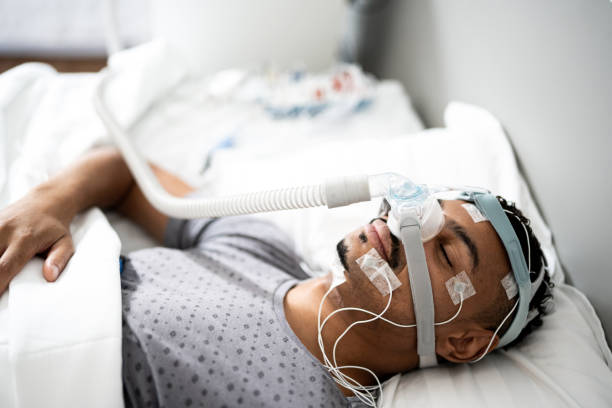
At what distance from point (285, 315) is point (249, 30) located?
5.19 ft

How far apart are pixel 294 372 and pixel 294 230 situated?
0.48 metres

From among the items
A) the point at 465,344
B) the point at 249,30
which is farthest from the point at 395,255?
the point at 249,30

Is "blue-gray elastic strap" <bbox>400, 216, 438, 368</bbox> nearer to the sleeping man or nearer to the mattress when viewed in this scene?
the sleeping man

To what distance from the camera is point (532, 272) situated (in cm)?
95

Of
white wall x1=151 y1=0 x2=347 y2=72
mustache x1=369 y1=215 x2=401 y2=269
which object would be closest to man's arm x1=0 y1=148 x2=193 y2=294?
mustache x1=369 y1=215 x2=401 y2=269

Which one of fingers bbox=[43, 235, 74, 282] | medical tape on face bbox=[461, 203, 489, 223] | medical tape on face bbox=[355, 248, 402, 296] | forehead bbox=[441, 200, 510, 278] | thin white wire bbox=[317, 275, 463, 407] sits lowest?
thin white wire bbox=[317, 275, 463, 407]

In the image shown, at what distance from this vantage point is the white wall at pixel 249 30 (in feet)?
6.66

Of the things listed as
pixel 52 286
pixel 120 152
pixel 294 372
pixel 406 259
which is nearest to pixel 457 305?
pixel 406 259

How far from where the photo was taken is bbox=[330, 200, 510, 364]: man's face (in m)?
0.92

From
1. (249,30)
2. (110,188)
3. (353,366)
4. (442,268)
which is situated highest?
(249,30)

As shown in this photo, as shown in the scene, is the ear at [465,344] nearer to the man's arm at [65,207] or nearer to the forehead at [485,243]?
the forehead at [485,243]

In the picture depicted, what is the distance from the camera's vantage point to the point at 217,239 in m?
1.21

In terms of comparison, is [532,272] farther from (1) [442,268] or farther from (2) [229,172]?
(2) [229,172]

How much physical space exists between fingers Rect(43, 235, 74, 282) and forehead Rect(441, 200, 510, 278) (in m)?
0.84
